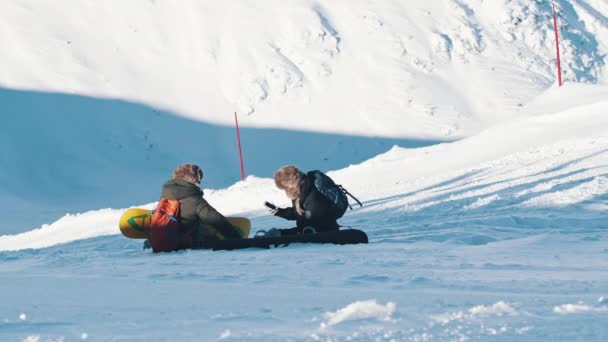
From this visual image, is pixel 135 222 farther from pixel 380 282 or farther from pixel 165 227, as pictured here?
pixel 380 282

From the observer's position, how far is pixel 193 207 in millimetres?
7203

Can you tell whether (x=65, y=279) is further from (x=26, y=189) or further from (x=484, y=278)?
(x=26, y=189)

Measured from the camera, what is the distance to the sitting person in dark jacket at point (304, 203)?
6902 mm

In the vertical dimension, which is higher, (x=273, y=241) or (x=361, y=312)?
(x=273, y=241)

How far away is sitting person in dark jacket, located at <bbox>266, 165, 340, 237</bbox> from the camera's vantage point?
6.90m

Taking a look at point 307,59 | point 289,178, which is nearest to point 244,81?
point 307,59

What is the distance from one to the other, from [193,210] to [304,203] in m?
0.89

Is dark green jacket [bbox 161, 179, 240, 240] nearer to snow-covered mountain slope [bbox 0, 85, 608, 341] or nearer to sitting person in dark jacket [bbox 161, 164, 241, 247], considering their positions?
sitting person in dark jacket [bbox 161, 164, 241, 247]

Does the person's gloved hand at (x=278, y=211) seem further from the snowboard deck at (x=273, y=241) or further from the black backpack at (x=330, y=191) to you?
the black backpack at (x=330, y=191)

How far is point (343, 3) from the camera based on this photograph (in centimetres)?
4631

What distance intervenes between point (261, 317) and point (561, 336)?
1185 millimetres

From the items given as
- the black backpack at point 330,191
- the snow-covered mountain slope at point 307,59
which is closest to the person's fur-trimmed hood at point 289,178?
the black backpack at point 330,191

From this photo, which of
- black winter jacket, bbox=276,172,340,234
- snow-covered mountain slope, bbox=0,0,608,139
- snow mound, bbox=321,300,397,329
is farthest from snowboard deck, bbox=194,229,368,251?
snow-covered mountain slope, bbox=0,0,608,139

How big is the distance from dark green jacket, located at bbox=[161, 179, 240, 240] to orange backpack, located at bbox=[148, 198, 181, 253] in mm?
60
